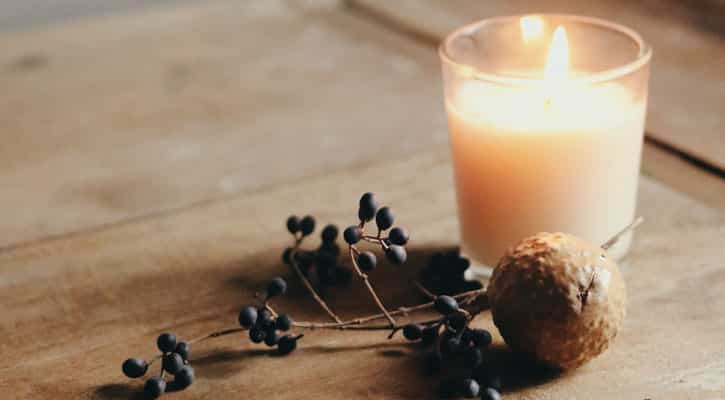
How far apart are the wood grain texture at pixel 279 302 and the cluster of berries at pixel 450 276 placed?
0.09 feet

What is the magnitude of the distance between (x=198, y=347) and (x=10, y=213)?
36 cm

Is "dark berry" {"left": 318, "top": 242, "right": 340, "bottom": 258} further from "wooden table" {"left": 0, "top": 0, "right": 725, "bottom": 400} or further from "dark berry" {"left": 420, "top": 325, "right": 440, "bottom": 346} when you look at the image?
"dark berry" {"left": 420, "top": 325, "right": 440, "bottom": 346}

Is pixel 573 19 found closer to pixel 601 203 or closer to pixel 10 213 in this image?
pixel 601 203

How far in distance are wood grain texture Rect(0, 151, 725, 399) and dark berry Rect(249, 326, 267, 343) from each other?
0.05 ft

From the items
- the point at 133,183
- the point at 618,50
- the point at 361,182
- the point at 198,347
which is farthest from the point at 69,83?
the point at 618,50

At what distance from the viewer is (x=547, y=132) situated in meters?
0.76

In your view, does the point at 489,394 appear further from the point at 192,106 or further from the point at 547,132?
the point at 192,106

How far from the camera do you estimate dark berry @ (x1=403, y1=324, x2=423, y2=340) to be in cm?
73

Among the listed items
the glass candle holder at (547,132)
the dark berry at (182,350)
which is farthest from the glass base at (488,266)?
the dark berry at (182,350)

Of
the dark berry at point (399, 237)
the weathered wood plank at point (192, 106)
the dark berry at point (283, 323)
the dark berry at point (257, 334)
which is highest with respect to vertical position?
the dark berry at point (399, 237)

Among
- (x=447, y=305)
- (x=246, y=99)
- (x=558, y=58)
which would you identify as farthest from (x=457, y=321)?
(x=246, y=99)

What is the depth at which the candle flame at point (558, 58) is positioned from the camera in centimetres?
78

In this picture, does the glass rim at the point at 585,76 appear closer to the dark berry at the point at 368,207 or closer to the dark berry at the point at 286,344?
the dark berry at the point at 368,207

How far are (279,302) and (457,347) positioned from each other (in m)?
0.19
